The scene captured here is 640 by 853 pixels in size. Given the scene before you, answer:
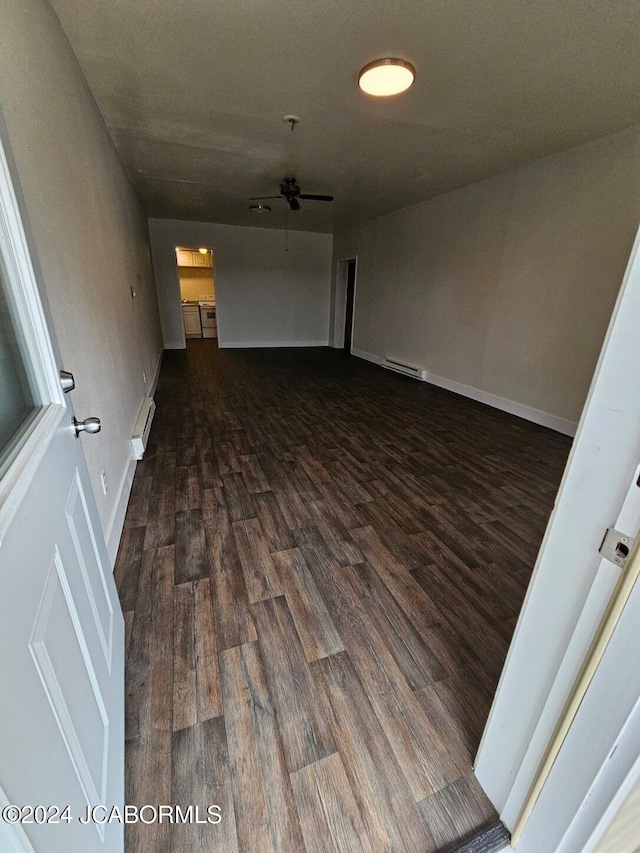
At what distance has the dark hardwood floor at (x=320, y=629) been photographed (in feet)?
3.24

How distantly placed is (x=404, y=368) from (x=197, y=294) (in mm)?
7302

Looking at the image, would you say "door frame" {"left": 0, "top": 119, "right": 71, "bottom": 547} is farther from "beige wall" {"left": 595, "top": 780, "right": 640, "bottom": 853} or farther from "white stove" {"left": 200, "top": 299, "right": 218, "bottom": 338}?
"white stove" {"left": 200, "top": 299, "right": 218, "bottom": 338}

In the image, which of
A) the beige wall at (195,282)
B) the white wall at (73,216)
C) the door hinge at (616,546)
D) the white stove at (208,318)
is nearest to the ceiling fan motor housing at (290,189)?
the white wall at (73,216)

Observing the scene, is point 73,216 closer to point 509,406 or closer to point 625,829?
point 625,829

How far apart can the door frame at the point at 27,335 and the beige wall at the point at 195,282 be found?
1021 centimetres

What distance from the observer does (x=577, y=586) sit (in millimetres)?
678

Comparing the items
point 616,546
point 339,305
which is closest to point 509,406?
point 616,546

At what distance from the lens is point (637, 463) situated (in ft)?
1.81

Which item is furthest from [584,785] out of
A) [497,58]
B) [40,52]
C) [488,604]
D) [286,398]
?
[286,398]

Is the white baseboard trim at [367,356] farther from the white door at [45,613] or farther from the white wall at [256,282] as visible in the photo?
the white door at [45,613]

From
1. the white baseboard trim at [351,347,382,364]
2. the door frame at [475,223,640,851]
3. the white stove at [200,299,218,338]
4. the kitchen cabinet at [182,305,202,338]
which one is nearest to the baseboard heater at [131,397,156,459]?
the door frame at [475,223,640,851]

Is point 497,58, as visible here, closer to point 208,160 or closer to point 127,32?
point 127,32

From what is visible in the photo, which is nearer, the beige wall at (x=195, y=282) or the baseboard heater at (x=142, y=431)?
the baseboard heater at (x=142, y=431)

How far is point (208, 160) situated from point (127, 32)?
1947 mm
